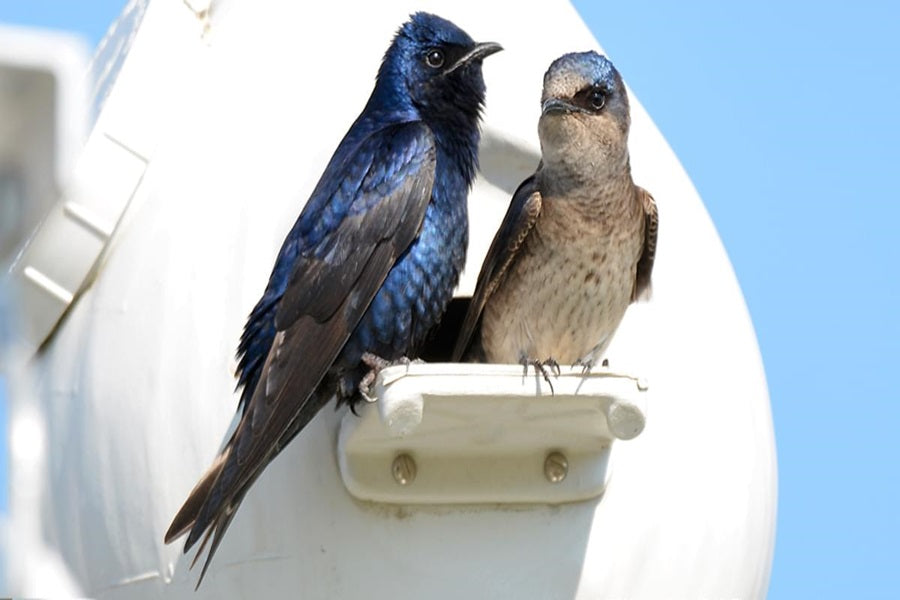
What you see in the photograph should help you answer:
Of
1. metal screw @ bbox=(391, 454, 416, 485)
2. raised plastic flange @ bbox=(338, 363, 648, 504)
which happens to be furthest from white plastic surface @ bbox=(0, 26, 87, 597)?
metal screw @ bbox=(391, 454, 416, 485)

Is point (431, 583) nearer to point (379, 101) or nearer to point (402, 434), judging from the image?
point (402, 434)

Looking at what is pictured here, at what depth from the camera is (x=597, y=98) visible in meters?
3.32

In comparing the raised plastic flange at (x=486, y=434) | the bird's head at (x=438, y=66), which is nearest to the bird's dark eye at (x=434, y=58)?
the bird's head at (x=438, y=66)

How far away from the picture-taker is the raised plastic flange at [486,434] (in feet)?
9.06

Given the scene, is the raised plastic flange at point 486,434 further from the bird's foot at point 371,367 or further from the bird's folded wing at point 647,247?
the bird's folded wing at point 647,247

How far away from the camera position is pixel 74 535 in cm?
345

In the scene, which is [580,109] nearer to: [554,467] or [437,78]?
[437,78]

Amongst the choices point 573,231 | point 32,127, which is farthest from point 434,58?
point 32,127

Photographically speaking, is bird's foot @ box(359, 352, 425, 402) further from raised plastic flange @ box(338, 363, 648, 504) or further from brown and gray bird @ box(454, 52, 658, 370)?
brown and gray bird @ box(454, 52, 658, 370)

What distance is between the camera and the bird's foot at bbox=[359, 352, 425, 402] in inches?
120

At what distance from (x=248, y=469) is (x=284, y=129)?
3.04 ft

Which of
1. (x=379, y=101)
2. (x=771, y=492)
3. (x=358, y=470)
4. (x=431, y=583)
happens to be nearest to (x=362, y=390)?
(x=358, y=470)

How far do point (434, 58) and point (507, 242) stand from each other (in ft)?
1.38

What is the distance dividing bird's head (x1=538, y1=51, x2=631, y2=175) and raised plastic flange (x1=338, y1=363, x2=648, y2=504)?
57 centimetres
